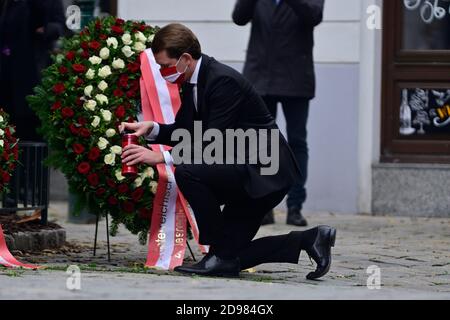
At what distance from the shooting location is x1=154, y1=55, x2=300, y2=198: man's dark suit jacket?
7543mm

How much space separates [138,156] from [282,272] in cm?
123

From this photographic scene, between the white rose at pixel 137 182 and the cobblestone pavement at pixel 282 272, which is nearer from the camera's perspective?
the cobblestone pavement at pixel 282 272

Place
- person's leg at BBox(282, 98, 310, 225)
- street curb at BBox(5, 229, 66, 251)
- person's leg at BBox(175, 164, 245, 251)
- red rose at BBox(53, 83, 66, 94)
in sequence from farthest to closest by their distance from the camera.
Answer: person's leg at BBox(282, 98, 310, 225) → street curb at BBox(5, 229, 66, 251) → red rose at BBox(53, 83, 66, 94) → person's leg at BBox(175, 164, 245, 251)

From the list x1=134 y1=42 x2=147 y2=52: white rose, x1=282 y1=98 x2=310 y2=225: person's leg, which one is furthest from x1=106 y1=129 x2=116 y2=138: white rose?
x1=282 y1=98 x2=310 y2=225: person's leg

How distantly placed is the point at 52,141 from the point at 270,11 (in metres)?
3.14

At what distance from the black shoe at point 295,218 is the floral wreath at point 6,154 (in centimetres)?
317

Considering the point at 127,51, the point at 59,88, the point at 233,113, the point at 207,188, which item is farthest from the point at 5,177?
the point at 233,113

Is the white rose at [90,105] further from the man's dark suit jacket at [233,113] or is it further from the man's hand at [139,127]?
the man's dark suit jacket at [233,113]

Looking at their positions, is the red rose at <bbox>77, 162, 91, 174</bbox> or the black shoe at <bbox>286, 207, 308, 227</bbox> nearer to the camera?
the red rose at <bbox>77, 162, 91, 174</bbox>

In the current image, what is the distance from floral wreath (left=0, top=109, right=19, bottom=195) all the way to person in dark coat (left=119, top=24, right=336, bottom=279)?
845mm

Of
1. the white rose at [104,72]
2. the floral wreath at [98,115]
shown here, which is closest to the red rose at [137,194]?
the floral wreath at [98,115]

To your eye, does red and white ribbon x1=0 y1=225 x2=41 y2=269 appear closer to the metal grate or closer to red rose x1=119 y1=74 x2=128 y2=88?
the metal grate

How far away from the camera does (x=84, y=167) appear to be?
8188mm

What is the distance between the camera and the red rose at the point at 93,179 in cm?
817
